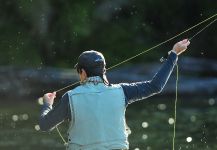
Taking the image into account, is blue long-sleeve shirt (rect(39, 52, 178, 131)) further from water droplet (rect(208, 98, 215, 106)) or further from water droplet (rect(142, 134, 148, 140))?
water droplet (rect(208, 98, 215, 106))

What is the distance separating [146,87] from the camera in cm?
424

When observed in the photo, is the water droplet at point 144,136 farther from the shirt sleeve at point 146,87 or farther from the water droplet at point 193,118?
the shirt sleeve at point 146,87

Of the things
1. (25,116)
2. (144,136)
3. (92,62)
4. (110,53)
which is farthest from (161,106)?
(92,62)

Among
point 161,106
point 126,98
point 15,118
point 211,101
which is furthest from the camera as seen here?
point 211,101

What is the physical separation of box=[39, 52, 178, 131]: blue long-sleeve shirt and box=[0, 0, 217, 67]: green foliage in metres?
14.9

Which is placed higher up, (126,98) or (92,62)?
(92,62)

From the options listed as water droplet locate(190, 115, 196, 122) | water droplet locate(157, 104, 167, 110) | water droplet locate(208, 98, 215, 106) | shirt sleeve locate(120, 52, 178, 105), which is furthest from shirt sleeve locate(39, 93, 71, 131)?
water droplet locate(208, 98, 215, 106)

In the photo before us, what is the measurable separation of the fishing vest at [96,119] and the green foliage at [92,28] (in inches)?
595

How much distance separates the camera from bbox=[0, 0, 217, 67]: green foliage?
779 inches

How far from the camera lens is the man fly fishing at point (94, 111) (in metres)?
4.07

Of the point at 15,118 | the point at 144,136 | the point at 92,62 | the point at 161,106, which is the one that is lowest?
the point at 92,62

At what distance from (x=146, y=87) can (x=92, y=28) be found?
1691 centimetres

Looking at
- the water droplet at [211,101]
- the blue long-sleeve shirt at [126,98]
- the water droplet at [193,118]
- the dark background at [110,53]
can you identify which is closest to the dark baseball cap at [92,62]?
the blue long-sleeve shirt at [126,98]

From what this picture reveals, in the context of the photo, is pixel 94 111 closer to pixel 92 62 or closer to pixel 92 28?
pixel 92 62
